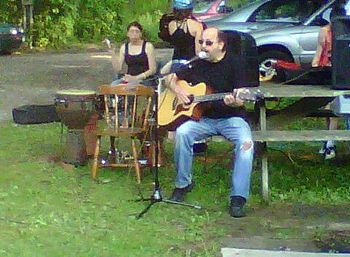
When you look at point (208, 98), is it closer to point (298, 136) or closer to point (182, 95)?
point (182, 95)

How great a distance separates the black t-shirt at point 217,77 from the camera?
7.18 metres

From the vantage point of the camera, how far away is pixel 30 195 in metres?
7.33

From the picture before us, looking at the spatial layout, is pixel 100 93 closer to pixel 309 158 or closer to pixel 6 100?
pixel 309 158

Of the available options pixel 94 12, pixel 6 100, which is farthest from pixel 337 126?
pixel 94 12

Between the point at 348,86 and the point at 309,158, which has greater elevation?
the point at 348,86

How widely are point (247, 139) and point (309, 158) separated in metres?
1.99

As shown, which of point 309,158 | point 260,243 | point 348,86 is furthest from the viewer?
point 309,158

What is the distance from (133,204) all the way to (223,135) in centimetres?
86

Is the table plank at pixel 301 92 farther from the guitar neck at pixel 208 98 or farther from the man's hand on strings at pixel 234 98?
the guitar neck at pixel 208 98

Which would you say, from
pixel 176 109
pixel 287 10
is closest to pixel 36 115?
pixel 176 109

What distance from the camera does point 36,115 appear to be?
9.36 m

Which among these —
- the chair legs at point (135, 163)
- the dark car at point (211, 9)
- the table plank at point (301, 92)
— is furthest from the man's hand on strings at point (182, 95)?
the dark car at point (211, 9)

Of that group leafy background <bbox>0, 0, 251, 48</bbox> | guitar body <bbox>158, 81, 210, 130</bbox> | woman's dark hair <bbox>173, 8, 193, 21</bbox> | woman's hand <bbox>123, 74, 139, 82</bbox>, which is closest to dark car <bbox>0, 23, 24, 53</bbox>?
leafy background <bbox>0, 0, 251, 48</bbox>

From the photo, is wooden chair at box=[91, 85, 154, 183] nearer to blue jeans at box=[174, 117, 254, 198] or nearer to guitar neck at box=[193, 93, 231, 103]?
blue jeans at box=[174, 117, 254, 198]
